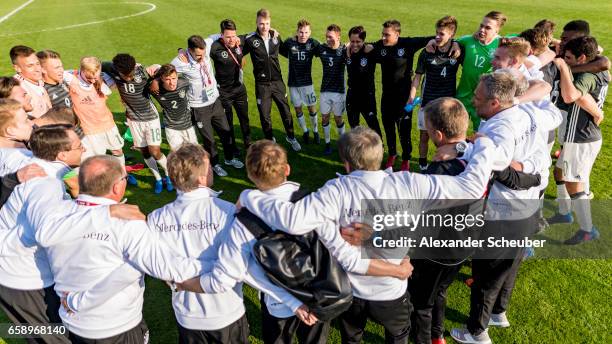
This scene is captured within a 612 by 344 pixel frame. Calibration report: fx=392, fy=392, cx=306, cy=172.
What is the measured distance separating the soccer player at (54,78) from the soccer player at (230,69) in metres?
2.58

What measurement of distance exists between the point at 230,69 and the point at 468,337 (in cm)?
609

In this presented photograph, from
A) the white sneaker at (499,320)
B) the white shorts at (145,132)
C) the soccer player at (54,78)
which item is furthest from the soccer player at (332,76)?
the soccer player at (54,78)

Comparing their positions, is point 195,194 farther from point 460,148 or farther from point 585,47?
point 585,47

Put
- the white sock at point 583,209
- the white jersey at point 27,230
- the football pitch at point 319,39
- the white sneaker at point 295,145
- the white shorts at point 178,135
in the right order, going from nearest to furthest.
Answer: the white jersey at point 27,230
the football pitch at point 319,39
the white sock at point 583,209
the white shorts at point 178,135
the white sneaker at point 295,145

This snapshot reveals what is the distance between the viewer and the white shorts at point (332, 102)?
8127 mm

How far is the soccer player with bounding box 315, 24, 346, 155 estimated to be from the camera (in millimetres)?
7643

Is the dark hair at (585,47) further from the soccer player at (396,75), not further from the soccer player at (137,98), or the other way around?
the soccer player at (137,98)

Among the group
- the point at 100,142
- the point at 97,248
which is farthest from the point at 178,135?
the point at 97,248

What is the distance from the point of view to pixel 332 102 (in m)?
8.20

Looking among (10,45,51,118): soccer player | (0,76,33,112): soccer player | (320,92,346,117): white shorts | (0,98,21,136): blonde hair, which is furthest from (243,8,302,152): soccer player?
(0,98,21,136): blonde hair

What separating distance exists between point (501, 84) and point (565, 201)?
3.47 meters

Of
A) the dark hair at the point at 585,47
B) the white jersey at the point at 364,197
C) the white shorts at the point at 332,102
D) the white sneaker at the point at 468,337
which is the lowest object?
the white sneaker at the point at 468,337

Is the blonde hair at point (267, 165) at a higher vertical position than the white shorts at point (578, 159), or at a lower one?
higher

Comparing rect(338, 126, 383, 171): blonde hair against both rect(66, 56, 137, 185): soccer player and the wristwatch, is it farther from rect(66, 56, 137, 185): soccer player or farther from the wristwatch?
rect(66, 56, 137, 185): soccer player
